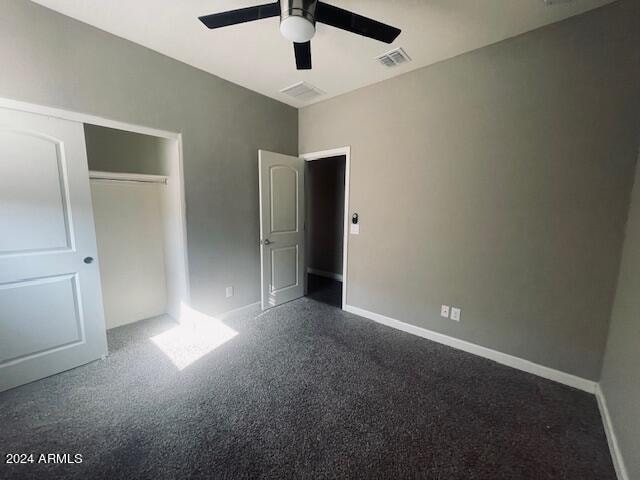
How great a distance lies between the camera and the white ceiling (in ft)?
5.56

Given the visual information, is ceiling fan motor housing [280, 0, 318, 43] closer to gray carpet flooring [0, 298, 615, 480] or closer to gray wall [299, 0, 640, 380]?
gray wall [299, 0, 640, 380]

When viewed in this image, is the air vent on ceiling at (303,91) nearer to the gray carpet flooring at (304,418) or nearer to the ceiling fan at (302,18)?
the ceiling fan at (302,18)

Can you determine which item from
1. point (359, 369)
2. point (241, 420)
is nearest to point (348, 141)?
point (359, 369)

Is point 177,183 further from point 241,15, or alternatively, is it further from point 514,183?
point 514,183

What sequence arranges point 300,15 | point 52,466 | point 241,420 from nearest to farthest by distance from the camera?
1. point 52,466
2. point 300,15
3. point 241,420

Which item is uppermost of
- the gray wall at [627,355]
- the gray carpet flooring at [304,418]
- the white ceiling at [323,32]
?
the white ceiling at [323,32]

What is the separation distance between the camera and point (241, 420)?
63.0 inches

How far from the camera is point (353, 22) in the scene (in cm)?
148

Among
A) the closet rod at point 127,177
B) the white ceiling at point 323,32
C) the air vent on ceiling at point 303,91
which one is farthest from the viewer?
the air vent on ceiling at point 303,91

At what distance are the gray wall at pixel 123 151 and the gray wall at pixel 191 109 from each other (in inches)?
16.9

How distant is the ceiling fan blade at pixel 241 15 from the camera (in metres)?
1.45

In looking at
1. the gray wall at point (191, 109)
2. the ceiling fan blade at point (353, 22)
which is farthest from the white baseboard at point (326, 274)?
the ceiling fan blade at point (353, 22)

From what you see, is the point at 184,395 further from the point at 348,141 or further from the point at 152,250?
the point at 348,141

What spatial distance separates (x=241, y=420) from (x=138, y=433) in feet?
1.94
